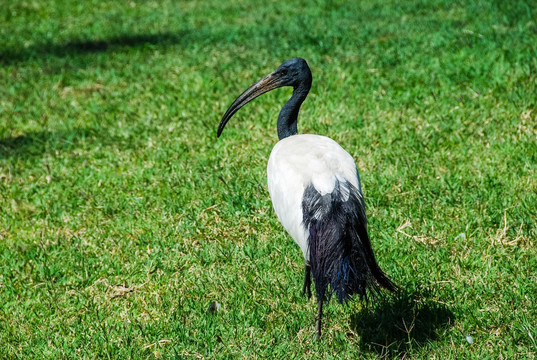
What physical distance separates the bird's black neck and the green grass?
2.52 ft

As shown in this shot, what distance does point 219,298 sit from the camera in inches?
168

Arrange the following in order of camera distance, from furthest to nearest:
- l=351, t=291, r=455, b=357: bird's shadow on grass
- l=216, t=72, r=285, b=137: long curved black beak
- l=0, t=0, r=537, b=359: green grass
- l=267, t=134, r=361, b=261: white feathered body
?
l=216, t=72, r=285, b=137: long curved black beak → l=0, t=0, r=537, b=359: green grass → l=351, t=291, r=455, b=357: bird's shadow on grass → l=267, t=134, r=361, b=261: white feathered body

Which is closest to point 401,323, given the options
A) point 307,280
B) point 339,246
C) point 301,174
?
point 307,280

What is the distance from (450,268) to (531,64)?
3.50 meters

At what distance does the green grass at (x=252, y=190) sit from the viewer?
395 centimetres

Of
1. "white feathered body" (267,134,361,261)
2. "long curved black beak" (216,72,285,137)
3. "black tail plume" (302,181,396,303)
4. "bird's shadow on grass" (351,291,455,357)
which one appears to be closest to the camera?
"black tail plume" (302,181,396,303)

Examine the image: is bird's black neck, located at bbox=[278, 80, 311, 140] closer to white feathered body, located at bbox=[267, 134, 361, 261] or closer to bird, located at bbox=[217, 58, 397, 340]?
bird, located at bbox=[217, 58, 397, 340]

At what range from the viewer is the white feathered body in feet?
11.8

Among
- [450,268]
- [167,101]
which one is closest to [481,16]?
[167,101]

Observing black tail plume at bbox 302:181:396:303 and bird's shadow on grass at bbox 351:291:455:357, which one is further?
bird's shadow on grass at bbox 351:291:455:357

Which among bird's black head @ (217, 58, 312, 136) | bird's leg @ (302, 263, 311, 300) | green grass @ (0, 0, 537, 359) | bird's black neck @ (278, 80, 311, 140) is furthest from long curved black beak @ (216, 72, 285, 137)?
bird's leg @ (302, 263, 311, 300)

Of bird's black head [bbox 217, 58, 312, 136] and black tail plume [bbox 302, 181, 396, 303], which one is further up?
bird's black head [bbox 217, 58, 312, 136]

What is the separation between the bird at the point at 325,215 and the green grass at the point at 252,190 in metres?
0.55

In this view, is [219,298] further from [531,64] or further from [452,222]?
[531,64]
